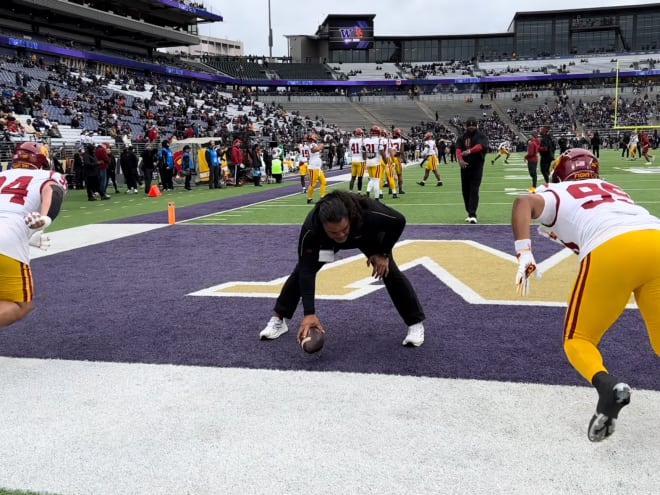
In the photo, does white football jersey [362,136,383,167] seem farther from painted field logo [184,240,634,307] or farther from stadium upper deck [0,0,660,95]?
stadium upper deck [0,0,660,95]

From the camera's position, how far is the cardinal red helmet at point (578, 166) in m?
3.27

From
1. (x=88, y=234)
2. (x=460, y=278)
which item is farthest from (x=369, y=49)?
(x=460, y=278)

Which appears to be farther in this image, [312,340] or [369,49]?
[369,49]

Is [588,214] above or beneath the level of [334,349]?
above

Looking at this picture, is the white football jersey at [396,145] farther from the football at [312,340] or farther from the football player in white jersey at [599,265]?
the football player in white jersey at [599,265]

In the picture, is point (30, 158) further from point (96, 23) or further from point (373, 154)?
point (96, 23)

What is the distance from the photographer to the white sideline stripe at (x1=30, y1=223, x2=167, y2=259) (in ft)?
29.6

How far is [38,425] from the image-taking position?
10.4 ft

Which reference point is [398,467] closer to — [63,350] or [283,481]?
[283,481]

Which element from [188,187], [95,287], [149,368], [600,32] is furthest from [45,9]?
[600,32]

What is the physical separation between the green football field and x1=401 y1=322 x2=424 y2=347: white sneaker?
6176 mm

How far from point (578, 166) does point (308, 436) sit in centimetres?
208

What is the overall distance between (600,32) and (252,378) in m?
98.3

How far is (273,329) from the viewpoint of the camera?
448cm
